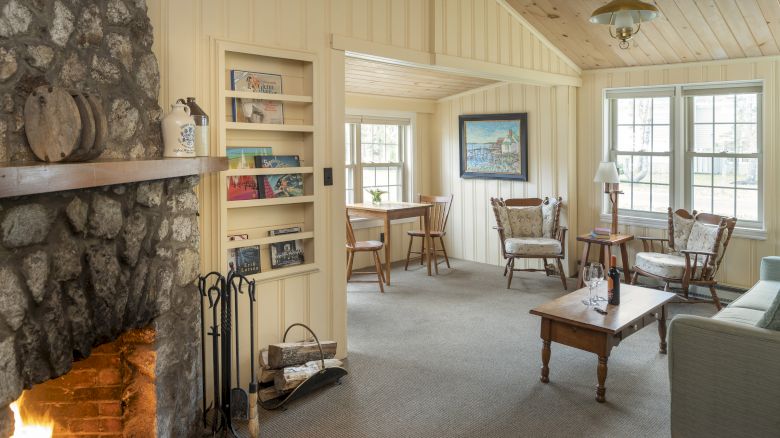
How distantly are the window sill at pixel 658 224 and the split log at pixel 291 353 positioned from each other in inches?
156

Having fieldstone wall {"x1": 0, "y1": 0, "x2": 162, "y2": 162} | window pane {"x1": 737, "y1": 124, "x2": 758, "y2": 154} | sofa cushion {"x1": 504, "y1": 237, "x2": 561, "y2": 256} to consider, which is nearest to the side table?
sofa cushion {"x1": 504, "y1": 237, "x2": 561, "y2": 256}

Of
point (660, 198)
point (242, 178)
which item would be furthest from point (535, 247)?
point (242, 178)

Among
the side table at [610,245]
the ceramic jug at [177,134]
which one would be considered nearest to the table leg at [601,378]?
the side table at [610,245]

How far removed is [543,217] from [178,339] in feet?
15.4

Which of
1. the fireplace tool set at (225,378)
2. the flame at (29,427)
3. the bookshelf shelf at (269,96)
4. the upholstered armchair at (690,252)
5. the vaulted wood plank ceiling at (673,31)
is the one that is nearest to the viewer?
the flame at (29,427)

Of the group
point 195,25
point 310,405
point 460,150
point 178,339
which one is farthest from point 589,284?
point 460,150

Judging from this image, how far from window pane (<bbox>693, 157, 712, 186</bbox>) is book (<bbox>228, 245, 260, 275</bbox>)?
4.54m

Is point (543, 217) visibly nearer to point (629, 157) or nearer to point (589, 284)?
point (629, 157)

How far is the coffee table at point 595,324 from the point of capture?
3.23m

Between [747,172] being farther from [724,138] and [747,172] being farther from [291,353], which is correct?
[291,353]

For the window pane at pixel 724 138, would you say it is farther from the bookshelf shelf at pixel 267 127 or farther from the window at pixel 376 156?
the bookshelf shelf at pixel 267 127

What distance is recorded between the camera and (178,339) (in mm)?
2609

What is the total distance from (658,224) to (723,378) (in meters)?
3.71

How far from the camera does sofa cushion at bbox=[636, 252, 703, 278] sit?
16.4 ft
